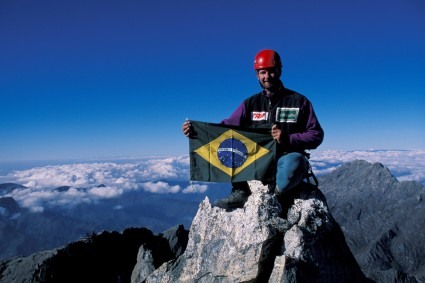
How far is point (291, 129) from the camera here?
41.5 feet

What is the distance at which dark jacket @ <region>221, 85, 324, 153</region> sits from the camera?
12.0 metres

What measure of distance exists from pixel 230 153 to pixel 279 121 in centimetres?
234

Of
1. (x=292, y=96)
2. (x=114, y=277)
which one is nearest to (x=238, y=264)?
(x=292, y=96)

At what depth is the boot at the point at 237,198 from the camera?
13.7 meters

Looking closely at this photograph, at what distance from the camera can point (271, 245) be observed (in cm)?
1178

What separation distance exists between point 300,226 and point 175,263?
6150 millimetres

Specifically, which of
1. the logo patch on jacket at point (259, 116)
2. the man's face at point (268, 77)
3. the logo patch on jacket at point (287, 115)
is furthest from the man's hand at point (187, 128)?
the logo patch on jacket at point (287, 115)

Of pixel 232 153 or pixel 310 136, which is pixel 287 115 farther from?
pixel 232 153

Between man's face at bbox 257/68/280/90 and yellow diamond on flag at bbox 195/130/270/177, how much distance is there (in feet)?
7.21

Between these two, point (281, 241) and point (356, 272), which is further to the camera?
point (356, 272)

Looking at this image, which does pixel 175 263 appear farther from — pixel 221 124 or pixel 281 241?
pixel 221 124

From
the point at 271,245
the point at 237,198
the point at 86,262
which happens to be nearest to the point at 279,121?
the point at 237,198

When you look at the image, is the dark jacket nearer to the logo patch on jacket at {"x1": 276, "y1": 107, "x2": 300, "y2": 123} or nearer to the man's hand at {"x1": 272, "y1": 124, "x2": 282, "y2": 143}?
the logo patch on jacket at {"x1": 276, "y1": 107, "x2": 300, "y2": 123}

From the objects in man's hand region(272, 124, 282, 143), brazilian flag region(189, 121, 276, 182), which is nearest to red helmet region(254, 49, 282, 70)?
man's hand region(272, 124, 282, 143)
